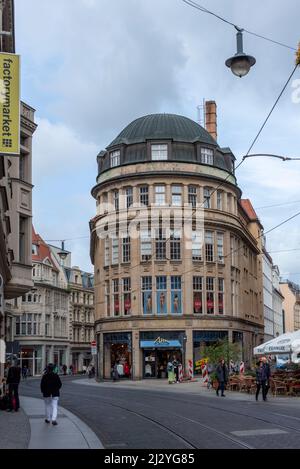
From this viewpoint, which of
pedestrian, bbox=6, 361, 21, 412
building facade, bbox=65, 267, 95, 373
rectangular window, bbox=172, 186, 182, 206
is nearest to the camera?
pedestrian, bbox=6, 361, 21, 412

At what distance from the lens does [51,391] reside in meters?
18.0

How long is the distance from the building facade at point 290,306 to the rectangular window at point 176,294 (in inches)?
3868

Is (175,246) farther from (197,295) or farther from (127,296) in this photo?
(127,296)

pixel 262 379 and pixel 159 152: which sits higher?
pixel 159 152

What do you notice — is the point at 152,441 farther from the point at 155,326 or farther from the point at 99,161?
the point at 99,161

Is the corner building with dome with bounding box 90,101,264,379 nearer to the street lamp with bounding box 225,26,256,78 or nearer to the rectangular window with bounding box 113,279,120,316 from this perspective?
the rectangular window with bounding box 113,279,120,316

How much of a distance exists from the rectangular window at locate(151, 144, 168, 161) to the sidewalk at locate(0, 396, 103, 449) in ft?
130

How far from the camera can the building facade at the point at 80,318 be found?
338 feet

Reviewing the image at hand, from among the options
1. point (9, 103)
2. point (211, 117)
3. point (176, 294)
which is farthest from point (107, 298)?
point (9, 103)

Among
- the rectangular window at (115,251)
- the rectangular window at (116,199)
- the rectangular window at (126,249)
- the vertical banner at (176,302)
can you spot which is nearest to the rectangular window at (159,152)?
the rectangular window at (116,199)

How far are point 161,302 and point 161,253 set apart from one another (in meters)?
4.00

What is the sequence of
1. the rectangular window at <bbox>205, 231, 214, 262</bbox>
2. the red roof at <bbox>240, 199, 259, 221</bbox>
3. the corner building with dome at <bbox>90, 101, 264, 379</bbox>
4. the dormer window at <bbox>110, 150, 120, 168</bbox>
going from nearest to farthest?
1. the corner building with dome at <bbox>90, 101, 264, 379</bbox>
2. the rectangular window at <bbox>205, 231, 214, 262</bbox>
3. the dormer window at <bbox>110, 150, 120, 168</bbox>
4. the red roof at <bbox>240, 199, 259, 221</bbox>

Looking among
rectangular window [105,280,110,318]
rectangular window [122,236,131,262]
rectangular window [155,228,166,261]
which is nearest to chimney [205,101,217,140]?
rectangular window [155,228,166,261]

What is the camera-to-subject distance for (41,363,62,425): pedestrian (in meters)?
18.0
